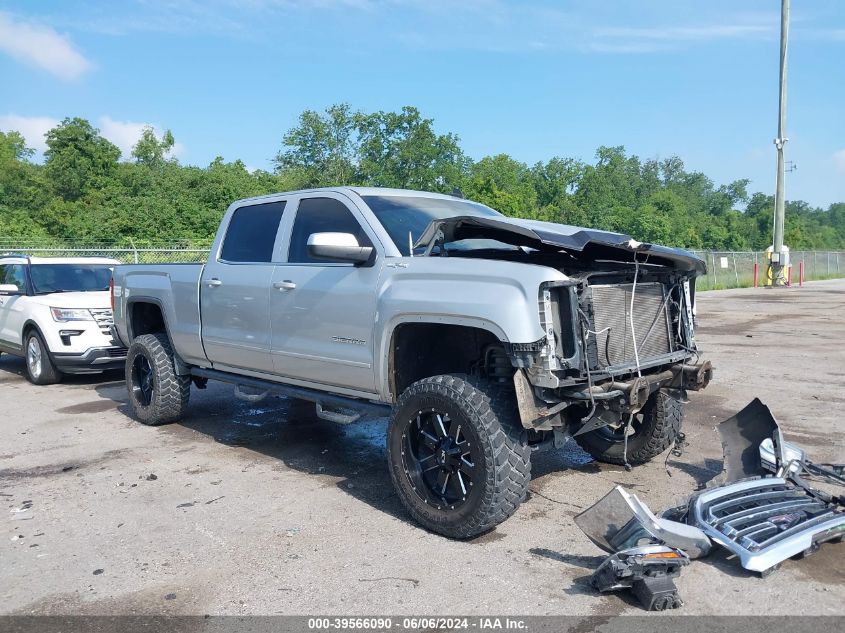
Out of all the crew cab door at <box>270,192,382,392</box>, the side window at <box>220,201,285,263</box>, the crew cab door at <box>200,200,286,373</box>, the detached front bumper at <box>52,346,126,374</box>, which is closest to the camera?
the crew cab door at <box>270,192,382,392</box>

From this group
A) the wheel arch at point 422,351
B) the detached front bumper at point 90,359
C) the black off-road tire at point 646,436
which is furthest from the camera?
the detached front bumper at point 90,359

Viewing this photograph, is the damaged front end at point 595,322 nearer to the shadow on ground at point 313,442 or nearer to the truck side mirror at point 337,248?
the truck side mirror at point 337,248

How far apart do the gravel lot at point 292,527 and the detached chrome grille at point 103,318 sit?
67.3 inches

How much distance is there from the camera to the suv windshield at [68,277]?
33.8ft

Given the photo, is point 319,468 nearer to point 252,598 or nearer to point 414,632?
point 252,598

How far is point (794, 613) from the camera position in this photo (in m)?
3.24

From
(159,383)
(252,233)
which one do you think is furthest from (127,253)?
(252,233)

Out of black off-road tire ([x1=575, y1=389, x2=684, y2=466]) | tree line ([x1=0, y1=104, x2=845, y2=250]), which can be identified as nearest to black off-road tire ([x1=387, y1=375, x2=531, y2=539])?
black off-road tire ([x1=575, y1=389, x2=684, y2=466])

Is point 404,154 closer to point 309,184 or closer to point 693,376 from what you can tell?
point 309,184

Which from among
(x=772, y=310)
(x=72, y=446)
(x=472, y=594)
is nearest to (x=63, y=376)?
(x=72, y=446)

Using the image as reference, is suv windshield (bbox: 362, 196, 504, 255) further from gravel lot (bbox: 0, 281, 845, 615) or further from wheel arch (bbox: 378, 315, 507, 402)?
gravel lot (bbox: 0, 281, 845, 615)

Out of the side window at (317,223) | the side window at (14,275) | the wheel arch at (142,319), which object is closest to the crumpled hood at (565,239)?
the side window at (317,223)

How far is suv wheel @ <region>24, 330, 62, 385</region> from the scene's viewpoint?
376 inches

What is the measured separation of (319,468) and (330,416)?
0.73 m
